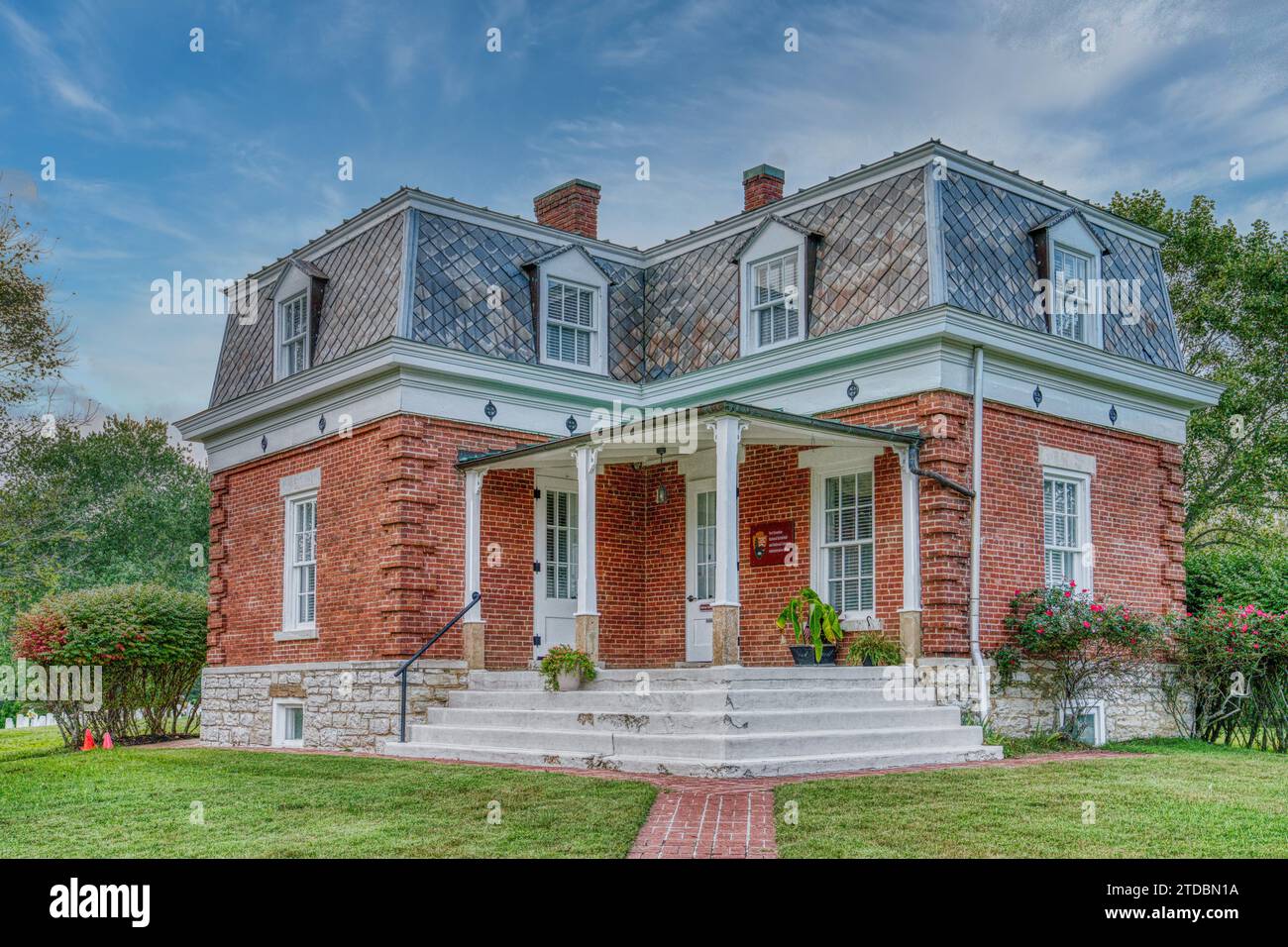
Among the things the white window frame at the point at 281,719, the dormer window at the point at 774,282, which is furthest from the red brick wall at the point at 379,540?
the dormer window at the point at 774,282

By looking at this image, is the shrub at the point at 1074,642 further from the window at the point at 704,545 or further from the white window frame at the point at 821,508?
the window at the point at 704,545

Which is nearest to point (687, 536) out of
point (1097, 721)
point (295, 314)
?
point (1097, 721)

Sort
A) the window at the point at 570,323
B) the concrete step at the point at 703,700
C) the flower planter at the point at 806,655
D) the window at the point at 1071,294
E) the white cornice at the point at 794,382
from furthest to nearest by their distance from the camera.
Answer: the window at the point at 570,323
the window at the point at 1071,294
the white cornice at the point at 794,382
the flower planter at the point at 806,655
the concrete step at the point at 703,700

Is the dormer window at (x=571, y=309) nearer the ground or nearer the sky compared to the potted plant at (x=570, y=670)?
nearer the sky

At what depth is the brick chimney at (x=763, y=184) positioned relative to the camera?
19.3 meters

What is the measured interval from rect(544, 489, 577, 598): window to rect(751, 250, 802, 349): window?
3442 mm

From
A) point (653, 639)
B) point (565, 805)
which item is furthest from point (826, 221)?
point (565, 805)

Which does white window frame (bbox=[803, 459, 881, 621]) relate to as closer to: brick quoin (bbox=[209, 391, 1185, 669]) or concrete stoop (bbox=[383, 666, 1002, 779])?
brick quoin (bbox=[209, 391, 1185, 669])

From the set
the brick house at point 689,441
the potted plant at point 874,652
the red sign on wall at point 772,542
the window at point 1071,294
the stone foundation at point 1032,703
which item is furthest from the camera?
the window at point 1071,294

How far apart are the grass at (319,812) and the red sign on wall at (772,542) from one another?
5.47 metres

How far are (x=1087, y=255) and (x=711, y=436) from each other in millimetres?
6584

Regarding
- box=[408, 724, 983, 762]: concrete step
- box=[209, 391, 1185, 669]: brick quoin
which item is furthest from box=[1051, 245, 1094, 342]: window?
box=[408, 724, 983, 762]: concrete step

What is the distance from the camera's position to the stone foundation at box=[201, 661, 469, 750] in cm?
1572

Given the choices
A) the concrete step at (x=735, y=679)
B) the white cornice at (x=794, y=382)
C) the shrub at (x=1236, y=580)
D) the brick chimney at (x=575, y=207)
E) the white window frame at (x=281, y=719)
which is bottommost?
the white window frame at (x=281, y=719)
